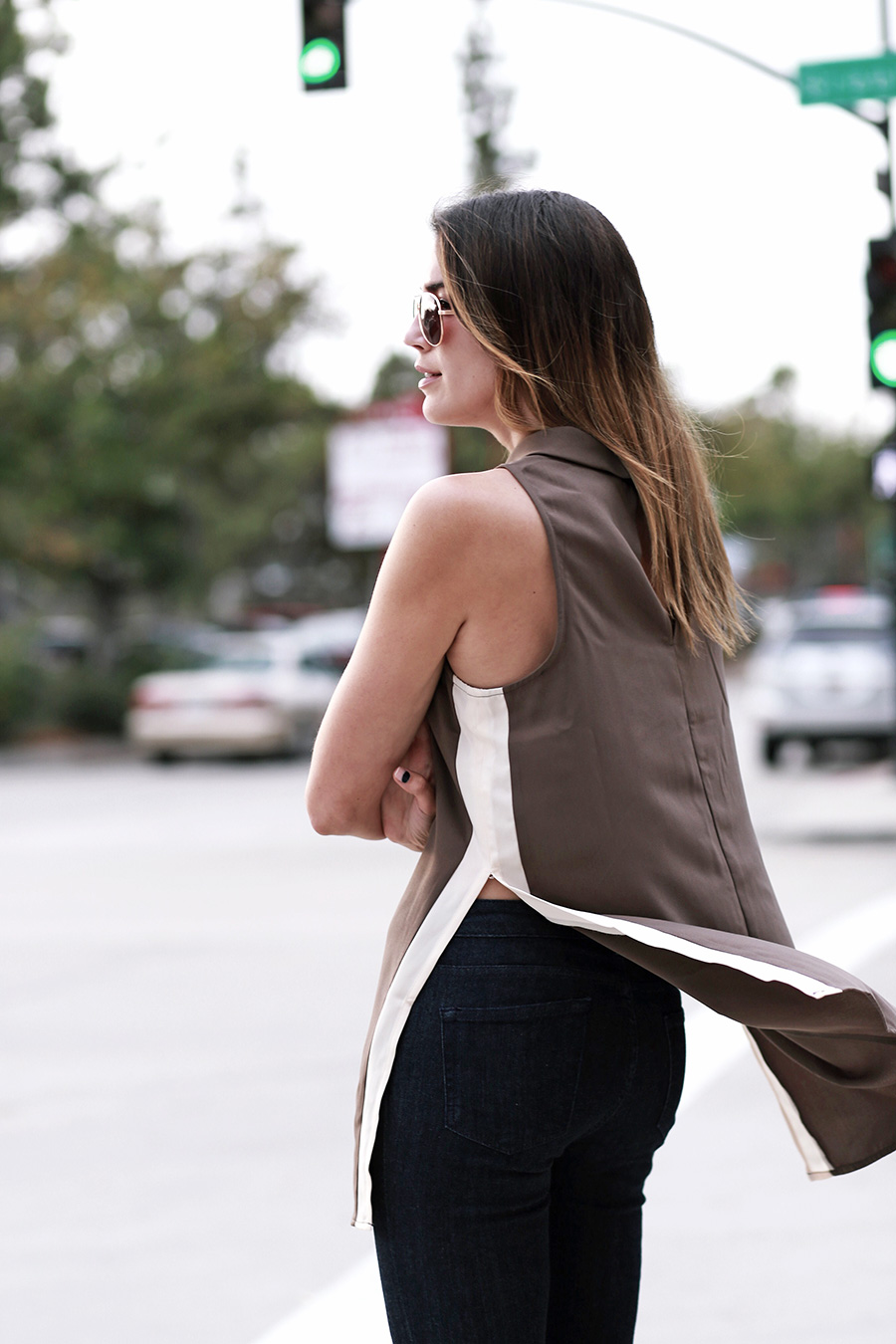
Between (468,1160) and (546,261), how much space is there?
0.94 m

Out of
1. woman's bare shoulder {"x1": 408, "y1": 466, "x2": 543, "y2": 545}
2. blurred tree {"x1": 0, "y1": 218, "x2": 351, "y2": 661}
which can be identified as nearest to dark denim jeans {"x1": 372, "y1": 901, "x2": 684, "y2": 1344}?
woman's bare shoulder {"x1": 408, "y1": 466, "x2": 543, "y2": 545}

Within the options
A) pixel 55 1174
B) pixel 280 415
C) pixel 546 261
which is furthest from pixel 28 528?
pixel 546 261

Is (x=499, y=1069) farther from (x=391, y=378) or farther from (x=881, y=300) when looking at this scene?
(x=391, y=378)

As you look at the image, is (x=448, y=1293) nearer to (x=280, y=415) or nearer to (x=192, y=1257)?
(x=192, y=1257)

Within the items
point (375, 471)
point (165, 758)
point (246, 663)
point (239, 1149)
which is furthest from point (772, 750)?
point (239, 1149)

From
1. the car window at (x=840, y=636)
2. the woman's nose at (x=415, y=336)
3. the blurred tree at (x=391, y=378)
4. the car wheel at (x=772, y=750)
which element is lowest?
the car wheel at (x=772, y=750)

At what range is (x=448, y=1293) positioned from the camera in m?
1.70

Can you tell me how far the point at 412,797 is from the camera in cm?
185

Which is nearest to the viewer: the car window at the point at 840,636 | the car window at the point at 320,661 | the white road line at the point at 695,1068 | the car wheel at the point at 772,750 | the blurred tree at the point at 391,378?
the white road line at the point at 695,1068

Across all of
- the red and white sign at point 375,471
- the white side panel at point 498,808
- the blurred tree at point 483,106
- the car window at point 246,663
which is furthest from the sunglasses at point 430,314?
the blurred tree at point 483,106

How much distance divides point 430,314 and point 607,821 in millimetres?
610

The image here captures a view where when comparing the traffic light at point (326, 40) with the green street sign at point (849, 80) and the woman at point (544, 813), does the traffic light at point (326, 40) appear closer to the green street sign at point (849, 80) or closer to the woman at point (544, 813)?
the green street sign at point (849, 80)

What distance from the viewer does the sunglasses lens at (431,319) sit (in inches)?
72.7

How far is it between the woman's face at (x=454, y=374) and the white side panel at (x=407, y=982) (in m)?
0.50
